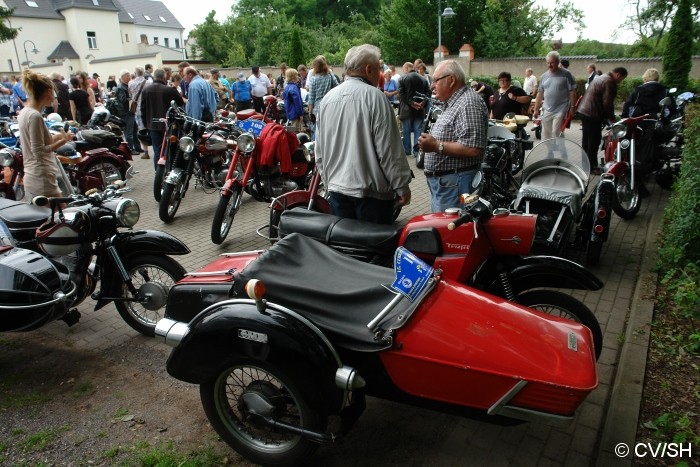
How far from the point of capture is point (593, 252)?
481 cm

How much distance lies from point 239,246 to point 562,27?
48.8m

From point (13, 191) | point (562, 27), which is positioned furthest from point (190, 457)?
point (562, 27)

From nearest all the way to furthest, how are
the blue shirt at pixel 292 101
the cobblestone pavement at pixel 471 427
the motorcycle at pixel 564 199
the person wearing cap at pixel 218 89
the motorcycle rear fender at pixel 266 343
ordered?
the motorcycle rear fender at pixel 266 343
the cobblestone pavement at pixel 471 427
the motorcycle at pixel 564 199
the blue shirt at pixel 292 101
the person wearing cap at pixel 218 89

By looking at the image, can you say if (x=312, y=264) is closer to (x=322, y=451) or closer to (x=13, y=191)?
(x=322, y=451)

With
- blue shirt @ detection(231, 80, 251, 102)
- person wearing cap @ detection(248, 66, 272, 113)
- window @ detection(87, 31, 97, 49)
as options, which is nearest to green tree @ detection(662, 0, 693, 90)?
person wearing cap @ detection(248, 66, 272, 113)

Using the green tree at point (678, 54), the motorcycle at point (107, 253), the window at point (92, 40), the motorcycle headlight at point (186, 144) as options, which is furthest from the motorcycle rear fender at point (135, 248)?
the window at point (92, 40)

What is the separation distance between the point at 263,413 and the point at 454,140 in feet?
8.06

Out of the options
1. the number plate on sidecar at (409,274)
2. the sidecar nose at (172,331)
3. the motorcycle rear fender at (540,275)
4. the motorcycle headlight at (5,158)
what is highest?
the number plate on sidecar at (409,274)

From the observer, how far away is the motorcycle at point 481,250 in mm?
2838

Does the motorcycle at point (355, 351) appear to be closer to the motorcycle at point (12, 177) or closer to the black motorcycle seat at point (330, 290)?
the black motorcycle seat at point (330, 290)

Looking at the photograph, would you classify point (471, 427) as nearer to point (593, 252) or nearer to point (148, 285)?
point (148, 285)

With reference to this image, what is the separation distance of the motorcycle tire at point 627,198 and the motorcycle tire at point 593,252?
1500 mm

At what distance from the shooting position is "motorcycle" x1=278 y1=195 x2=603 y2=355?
2838mm

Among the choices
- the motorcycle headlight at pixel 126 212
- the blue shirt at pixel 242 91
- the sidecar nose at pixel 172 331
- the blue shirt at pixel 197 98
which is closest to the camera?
the sidecar nose at pixel 172 331
